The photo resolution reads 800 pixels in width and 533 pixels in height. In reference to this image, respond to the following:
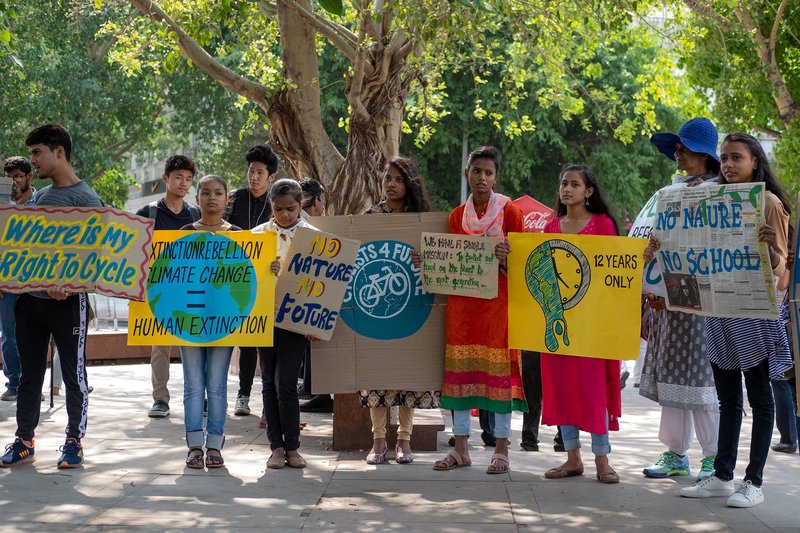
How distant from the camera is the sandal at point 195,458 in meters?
6.54

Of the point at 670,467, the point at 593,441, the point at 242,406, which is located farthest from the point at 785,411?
the point at 242,406

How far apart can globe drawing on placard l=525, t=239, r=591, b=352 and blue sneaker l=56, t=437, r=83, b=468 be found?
290 centimetres

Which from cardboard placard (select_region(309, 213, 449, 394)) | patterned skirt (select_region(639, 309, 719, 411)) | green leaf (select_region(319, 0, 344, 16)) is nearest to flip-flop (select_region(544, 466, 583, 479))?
patterned skirt (select_region(639, 309, 719, 411))

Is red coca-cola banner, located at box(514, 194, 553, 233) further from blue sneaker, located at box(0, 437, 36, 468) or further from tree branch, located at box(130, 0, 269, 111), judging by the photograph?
blue sneaker, located at box(0, 437, 36, 468)

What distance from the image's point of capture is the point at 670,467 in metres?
6.46

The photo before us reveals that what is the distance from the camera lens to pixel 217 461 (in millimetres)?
6609

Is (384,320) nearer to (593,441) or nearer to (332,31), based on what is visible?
(593,441)

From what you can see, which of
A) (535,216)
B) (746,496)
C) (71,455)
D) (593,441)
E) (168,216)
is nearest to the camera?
(746,496)

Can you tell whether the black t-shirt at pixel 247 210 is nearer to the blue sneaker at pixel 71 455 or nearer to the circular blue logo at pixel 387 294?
the circular blue logo at pixel 387 294

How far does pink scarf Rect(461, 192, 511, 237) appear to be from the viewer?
6.62 meters

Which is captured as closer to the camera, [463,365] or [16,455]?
[16,455]

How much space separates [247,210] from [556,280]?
9.64ft

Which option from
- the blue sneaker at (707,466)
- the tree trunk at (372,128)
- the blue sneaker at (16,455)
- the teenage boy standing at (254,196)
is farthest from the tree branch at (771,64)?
the blue sneaker at (16,455)

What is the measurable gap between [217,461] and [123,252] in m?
1.40
